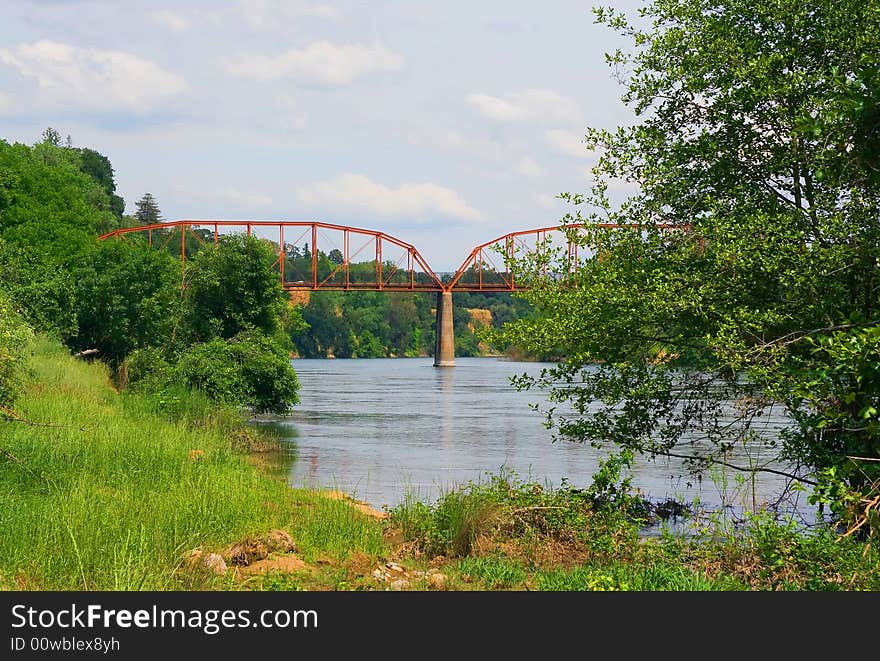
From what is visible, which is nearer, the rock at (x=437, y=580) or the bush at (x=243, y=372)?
the rock at (x=437, y=580)

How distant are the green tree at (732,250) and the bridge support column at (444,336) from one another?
92292 mm

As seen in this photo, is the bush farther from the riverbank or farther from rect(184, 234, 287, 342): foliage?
the riverbank

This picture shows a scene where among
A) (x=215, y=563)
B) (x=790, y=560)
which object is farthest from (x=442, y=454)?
(x=215, y=563)

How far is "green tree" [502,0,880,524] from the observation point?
42.8 ft

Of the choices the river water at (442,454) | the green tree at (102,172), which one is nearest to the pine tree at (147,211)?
the green tree at (102,172)

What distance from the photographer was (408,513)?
47.4 feet

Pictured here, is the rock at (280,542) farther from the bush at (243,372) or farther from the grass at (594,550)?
the bush at (243,372)

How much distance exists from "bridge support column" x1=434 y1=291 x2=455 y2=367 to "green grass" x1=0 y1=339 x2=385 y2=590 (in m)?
87.2

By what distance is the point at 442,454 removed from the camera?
28062 mm

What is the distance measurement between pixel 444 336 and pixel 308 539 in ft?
320

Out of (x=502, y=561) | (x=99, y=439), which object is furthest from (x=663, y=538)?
(x=99, y=439)

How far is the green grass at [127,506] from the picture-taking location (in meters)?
9.66
